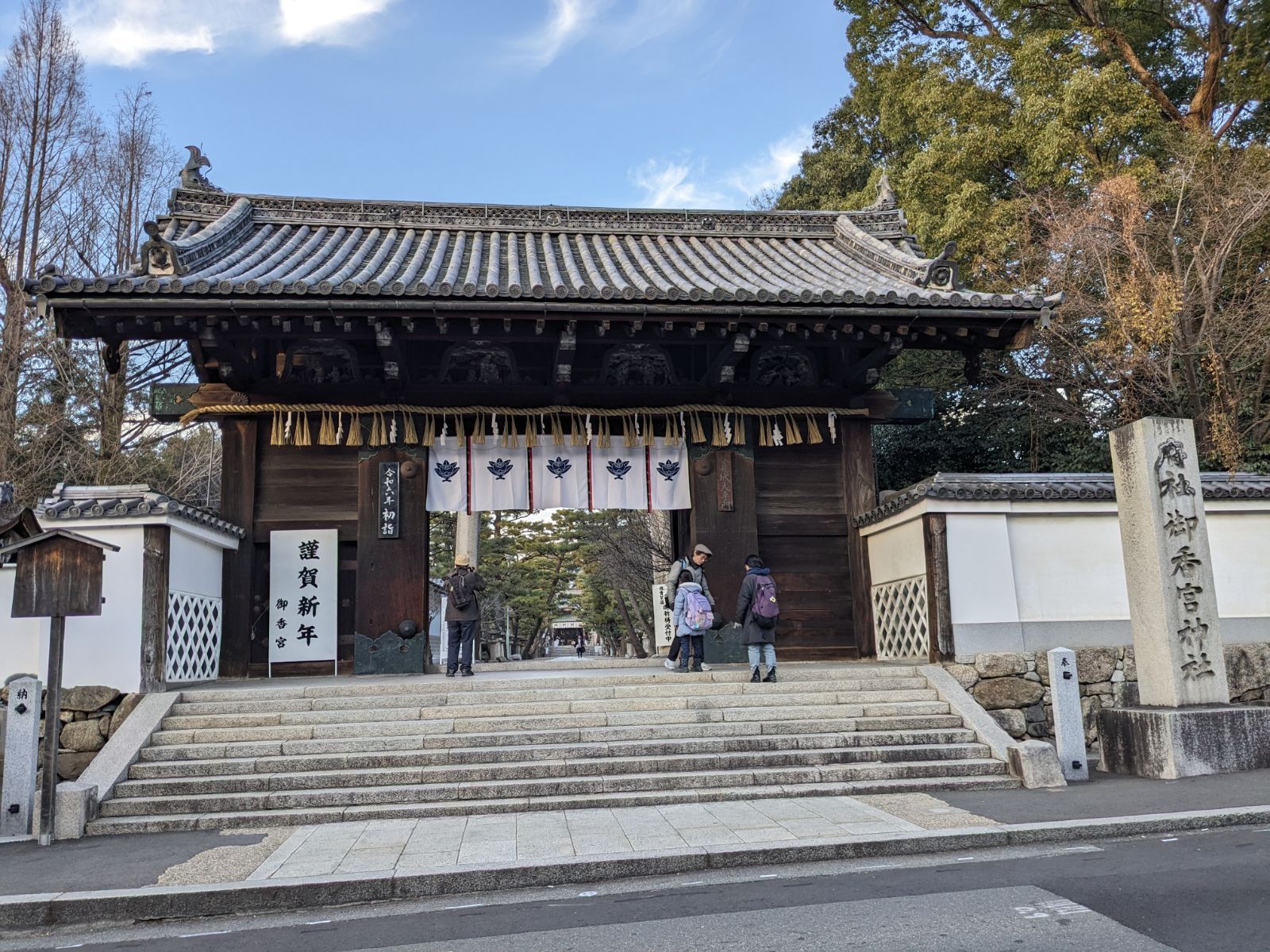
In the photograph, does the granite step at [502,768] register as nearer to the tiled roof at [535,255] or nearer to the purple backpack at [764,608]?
the purple backpack at [764,608]

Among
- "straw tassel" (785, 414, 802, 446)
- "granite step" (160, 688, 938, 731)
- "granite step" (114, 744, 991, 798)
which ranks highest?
"straw tassel" (785, 414, 802, 446)

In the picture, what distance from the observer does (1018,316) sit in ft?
36.9

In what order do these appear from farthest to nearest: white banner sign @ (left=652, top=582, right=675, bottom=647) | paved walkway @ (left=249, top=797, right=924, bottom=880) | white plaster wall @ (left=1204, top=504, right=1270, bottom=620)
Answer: white banner sign @ (left=652, top=582, right=675, bottom=647)
white plaster wall @ (left=1204, top=504, right=1270, bottom=620)
paved walkway @ (left=249, top=797, right=924, bottom=880)

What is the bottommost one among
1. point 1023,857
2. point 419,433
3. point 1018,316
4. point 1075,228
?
point 1023,857

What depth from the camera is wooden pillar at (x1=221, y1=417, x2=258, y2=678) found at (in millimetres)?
11570

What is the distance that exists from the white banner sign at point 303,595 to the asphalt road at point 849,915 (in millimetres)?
6445

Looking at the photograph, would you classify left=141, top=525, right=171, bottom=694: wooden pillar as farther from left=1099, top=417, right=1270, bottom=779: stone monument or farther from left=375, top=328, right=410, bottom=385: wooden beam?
left=1099, top=417, right=1270, bottom=779: stone monument

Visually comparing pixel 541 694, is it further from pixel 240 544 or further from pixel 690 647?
pixel 240 544

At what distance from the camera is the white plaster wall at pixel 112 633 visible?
9.20m

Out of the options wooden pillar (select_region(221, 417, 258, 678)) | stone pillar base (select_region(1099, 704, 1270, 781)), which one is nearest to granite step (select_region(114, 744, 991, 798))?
stone pillar base (select_region(1099, 704, 1270, 781))

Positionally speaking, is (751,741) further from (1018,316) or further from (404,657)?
(1018,316)

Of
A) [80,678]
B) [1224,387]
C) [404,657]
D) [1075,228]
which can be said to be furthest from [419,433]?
[1224,387]

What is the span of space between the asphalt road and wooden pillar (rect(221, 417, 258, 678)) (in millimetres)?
6524

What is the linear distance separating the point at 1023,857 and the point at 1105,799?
1.87m
